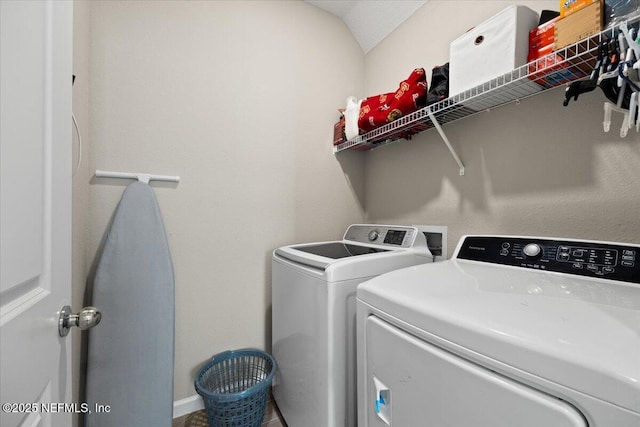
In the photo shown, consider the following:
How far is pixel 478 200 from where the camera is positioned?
1303 mm

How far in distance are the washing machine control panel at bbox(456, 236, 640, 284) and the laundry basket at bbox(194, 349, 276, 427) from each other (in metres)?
1.24

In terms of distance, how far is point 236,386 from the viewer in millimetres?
1518

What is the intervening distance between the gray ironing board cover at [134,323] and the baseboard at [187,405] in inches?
8.5

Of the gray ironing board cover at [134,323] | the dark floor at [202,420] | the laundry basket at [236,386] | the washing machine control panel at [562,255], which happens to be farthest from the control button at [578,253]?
the gray ironing board cover at [134,323]

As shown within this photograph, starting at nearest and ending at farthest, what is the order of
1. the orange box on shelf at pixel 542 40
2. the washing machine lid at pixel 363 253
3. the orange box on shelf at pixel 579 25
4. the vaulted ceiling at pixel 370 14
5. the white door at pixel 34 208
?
the white door at pixel 34 208 < the orange box on shelf at pixel 579 25 < the orange box on shelf at pixel 542 40 < the washing machine lid at pixel 363 253 < the vaulted ceiling at pixel 370 14

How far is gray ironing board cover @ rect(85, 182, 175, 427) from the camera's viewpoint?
3.82 ft

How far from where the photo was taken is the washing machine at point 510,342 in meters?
0.40

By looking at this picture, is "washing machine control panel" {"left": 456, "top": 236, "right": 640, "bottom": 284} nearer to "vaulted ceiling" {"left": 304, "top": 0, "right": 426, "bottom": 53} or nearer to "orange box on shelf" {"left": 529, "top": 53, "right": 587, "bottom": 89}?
"orange box on shelf" {"left": 529, "top": 53, "right": 587, "bottom": 89}

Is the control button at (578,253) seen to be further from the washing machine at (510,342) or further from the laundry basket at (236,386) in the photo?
the laundry basket at (236,386)

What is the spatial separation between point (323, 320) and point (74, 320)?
29.4 inches

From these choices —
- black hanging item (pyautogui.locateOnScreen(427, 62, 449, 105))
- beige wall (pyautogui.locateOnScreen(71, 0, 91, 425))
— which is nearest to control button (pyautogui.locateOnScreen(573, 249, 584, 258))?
black hanging item (pyautogui.locateOnScreen(427, 62, 449, 105))

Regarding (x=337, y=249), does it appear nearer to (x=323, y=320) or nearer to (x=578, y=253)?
(x=323, y=320)

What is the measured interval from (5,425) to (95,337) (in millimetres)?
1044

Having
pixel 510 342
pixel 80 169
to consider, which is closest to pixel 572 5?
pixel 510 342
